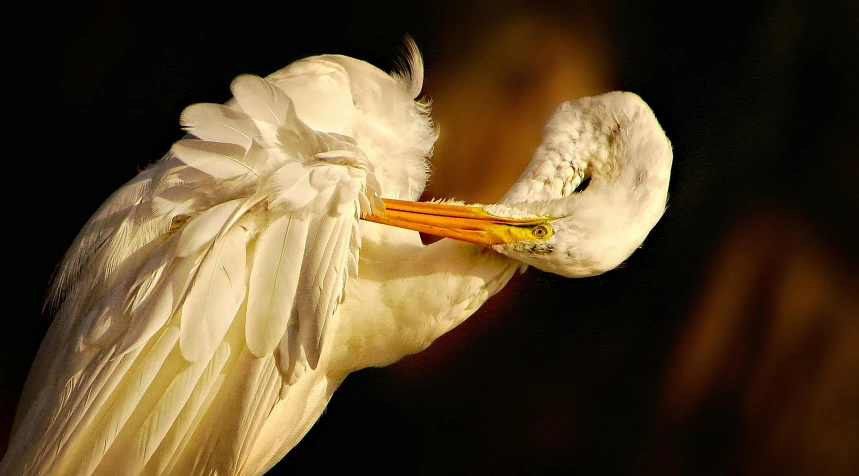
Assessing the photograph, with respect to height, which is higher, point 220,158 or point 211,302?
point 220,158

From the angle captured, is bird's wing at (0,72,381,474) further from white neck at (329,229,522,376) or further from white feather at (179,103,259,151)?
white neck at (329,229,522,376)

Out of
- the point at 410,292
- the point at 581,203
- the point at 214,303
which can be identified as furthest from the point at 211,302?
the point at 581,203

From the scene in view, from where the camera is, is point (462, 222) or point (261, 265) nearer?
point (261, 265)

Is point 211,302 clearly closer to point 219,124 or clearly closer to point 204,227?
point 204,227

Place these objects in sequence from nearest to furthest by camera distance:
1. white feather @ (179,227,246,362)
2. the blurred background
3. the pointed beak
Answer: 1. white feather @ (179,227,246,362)
2. the pointed beak
3. the blurred background

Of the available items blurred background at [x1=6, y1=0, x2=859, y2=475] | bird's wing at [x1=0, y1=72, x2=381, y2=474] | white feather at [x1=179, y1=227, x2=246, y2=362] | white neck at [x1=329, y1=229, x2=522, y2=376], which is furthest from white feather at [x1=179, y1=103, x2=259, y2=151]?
blurred background at [x1=6, y1=0, x2=859, y2=475]

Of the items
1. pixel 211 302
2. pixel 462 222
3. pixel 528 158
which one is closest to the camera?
pixel 211 302

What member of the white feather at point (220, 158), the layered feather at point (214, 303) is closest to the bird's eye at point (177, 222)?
the layered feather at point (214, 303)
